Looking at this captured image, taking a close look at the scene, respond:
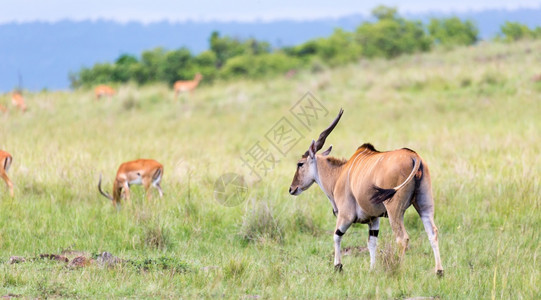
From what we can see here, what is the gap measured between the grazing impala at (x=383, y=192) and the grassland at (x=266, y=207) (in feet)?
1.19

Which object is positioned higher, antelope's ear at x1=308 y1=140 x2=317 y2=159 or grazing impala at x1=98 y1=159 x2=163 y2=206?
antelope's ear at x1=308 y1=140 x2=317 y2=159

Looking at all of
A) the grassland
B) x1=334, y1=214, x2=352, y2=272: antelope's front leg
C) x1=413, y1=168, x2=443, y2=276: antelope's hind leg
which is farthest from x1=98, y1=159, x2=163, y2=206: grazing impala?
x1=413, y1=168, x2=443, y2=276: antelope's hind leg

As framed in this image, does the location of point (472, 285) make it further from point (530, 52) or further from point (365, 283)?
point (530, 52)

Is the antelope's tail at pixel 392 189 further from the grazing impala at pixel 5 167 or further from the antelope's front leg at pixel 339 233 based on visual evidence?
the grazing impala at pixel 5 167

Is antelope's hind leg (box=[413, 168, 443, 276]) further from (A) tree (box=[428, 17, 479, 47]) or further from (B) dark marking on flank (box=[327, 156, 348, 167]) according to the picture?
(A) tree (box=[428, 17, 479, 47])

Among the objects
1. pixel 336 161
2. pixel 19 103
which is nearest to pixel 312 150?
pixel 336 161

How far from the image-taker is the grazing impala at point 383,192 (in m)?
6.73

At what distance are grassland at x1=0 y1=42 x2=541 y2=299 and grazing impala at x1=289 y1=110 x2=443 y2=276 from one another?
364 mm

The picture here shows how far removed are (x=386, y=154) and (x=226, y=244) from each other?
2725 millimetres

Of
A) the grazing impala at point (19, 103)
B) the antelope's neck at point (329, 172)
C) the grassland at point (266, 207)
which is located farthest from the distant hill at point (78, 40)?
the antelope's neck at point (329, 172)

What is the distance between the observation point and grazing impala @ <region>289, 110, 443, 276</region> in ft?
22.1

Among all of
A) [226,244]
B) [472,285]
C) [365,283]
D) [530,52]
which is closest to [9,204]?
[226,244]

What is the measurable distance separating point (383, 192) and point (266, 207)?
2936mm

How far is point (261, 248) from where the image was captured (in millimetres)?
8797
